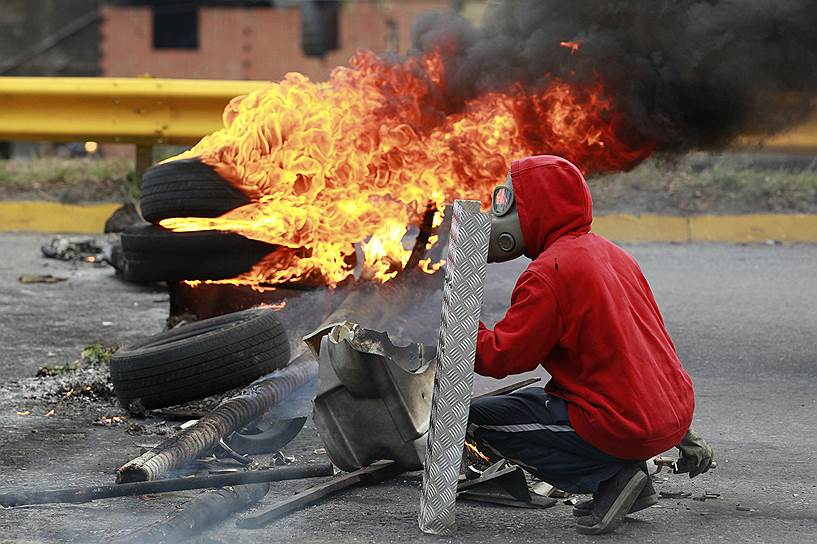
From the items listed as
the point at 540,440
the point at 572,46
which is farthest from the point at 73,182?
the point at 540,440

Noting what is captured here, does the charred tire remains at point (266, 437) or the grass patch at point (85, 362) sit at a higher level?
the charred tire remains at point (266, 437)

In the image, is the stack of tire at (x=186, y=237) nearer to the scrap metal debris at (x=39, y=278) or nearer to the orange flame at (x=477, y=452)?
the scrap metal debris at (x=39, y=278)

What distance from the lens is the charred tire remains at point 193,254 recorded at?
22.9ft

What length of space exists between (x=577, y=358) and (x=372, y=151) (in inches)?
112

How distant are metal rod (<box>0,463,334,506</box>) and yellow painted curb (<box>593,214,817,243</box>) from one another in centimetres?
684

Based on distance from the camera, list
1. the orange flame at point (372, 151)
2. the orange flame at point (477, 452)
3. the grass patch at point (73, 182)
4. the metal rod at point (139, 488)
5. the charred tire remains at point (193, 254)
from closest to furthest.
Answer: the metal rod at point (139, 488) → the orange flame at point (477, 452) → the orange flame at point (372, 151) → the charred tire remains at point (193, 254) → the grass patch at point (73, 182)

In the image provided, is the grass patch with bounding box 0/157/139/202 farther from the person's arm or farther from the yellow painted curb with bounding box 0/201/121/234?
the person's arm

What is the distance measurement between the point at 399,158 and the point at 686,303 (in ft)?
9.22

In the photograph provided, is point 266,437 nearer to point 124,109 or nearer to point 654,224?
point 124,109

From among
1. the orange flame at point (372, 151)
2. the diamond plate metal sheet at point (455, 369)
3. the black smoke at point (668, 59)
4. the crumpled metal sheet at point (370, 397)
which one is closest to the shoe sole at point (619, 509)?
the diamond plate metal sheet at point (455, 369)

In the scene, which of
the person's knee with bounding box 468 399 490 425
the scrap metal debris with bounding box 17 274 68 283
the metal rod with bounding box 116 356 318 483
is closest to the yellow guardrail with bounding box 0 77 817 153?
the scrap metal debris with bounding box 17 274 68 283

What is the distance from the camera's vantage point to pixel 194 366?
5602 millimetres

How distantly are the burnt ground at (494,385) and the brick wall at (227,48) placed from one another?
12166 millimetres

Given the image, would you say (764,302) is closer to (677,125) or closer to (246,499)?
(677,125)
